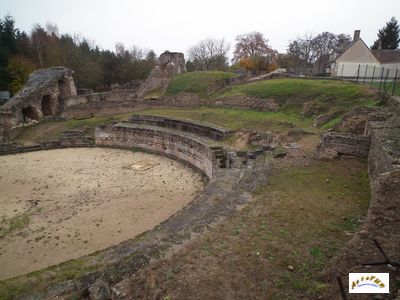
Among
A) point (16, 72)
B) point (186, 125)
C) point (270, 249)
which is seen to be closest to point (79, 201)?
point (270, 249)

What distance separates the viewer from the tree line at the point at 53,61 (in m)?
32.4

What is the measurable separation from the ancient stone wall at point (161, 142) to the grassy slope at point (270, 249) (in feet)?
19.3

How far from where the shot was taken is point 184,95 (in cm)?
2467

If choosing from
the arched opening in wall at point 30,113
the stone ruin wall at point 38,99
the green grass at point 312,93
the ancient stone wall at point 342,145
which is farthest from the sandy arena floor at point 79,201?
the green grass at point 312,93

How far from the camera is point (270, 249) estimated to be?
16.6 feet

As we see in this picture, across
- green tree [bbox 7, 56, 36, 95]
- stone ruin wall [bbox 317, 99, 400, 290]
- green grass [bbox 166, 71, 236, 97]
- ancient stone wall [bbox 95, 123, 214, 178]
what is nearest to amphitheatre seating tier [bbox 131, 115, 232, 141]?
ancient stone wall [bbox 95, 123, 214, 178]

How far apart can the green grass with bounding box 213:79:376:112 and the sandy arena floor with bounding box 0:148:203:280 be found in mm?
8211

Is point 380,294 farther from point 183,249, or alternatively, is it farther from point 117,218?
point 117,218

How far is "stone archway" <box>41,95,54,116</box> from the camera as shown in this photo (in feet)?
81.6

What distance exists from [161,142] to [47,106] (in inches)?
577

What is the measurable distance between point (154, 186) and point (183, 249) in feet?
22.7

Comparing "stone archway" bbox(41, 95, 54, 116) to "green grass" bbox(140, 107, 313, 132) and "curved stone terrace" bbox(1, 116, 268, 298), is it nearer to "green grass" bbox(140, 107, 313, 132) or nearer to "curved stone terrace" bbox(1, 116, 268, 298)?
"green grass" bbox(140, 107, 313, 132)

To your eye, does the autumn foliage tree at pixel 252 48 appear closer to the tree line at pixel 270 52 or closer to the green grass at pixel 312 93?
the tree line at pixel 270 52

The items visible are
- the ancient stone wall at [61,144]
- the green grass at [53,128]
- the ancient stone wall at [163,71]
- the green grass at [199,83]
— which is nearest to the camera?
the ancient stone wall at [61,144]
